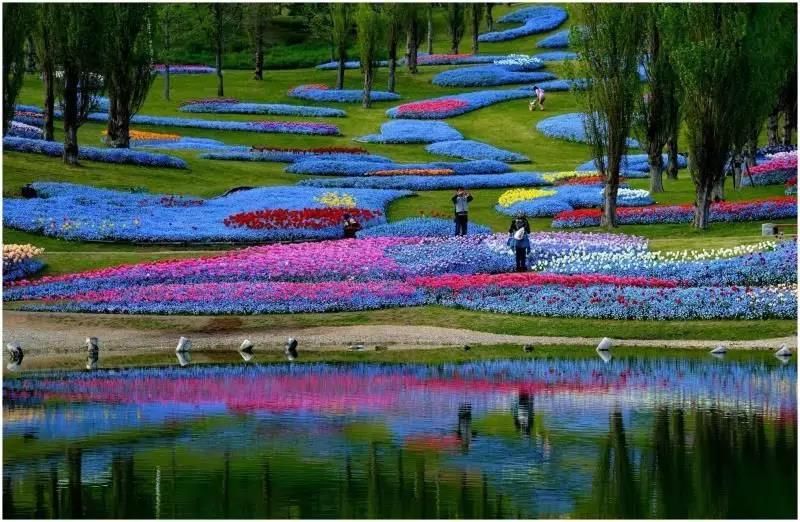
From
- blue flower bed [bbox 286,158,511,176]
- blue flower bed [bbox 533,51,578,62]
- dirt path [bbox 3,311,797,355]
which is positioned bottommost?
dirt path [bbox 3,311,797,355]

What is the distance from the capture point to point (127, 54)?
57.7m

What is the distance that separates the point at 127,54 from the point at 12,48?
13404 mm

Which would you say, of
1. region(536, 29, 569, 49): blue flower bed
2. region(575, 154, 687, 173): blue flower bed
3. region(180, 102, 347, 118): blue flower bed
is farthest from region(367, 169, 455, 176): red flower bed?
region(536, 29, 569, 49): blue flower bed

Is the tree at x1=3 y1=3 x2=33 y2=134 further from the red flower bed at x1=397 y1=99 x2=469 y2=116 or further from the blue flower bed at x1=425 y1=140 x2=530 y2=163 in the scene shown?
the red flower bed at x1=397 y1=99 x2=469 y2=116

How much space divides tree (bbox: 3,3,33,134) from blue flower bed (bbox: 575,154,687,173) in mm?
25041

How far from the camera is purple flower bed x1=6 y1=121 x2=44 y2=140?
61.1 m

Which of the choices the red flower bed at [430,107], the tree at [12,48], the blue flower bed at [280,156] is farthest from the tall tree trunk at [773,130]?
the tree at [12,48]

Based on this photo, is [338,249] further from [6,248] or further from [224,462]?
[224,462]

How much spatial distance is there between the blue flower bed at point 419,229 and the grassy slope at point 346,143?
283 centimetres

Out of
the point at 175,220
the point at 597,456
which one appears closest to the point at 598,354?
the point at 597,456

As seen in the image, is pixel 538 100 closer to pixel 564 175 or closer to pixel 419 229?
pixel 564 175

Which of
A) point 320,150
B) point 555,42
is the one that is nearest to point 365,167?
point 320,150

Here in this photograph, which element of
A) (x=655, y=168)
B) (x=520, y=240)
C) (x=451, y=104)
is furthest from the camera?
(x=451, y=104)

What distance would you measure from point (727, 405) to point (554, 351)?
23.3 ft
